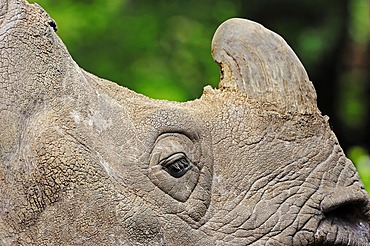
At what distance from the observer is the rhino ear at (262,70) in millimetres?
4098

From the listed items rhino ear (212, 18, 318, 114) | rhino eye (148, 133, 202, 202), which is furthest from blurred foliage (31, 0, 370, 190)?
rhino eye (148, 133, 202, 202)

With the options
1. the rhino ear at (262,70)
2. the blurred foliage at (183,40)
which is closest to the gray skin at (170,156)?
the rhino ear at (262,70)

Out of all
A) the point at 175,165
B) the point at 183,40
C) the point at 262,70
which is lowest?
the point at 175,165

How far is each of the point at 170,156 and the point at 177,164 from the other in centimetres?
4

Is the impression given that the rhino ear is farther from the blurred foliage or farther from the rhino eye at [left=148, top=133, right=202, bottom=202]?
the blurred foliage

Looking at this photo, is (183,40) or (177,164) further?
(183,40)

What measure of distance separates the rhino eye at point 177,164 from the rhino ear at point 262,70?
452 mm

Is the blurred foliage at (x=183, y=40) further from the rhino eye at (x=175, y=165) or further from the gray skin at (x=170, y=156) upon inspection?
the rhino eye at (x=175, y=165)

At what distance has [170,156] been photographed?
12.4ft

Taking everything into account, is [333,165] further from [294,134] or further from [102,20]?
[102,20]

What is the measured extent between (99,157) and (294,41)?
32.7 ft

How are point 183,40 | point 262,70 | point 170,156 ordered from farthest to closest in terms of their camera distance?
point 183,40
point 262,70
point 170,156

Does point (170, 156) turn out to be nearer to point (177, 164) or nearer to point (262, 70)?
point (177, 164)

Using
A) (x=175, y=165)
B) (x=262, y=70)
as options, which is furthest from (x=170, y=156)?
(x=262, y=70)
